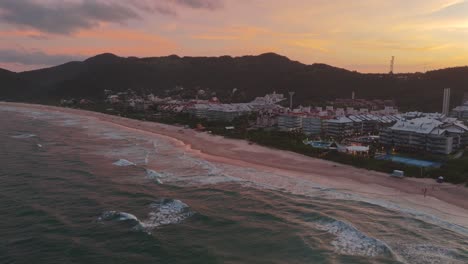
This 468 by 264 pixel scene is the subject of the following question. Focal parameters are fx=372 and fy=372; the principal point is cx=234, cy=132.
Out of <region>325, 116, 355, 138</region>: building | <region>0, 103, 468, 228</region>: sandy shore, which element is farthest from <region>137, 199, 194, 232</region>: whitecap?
<region>325, 116, 355, 138</region>: building

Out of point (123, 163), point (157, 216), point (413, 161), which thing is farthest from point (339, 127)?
point (157, 216)

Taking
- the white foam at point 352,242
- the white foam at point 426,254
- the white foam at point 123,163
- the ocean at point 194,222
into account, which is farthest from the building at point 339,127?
the white foam at point 426,254

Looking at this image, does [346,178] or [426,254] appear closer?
→ [426,254]

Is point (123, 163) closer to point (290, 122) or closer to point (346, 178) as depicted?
point (346, 178)

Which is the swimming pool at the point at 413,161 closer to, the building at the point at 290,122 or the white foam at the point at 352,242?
the white foam at the point at 352,242

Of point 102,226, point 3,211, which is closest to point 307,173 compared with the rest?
point 102,226

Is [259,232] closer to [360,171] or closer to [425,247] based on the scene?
[425,247]
